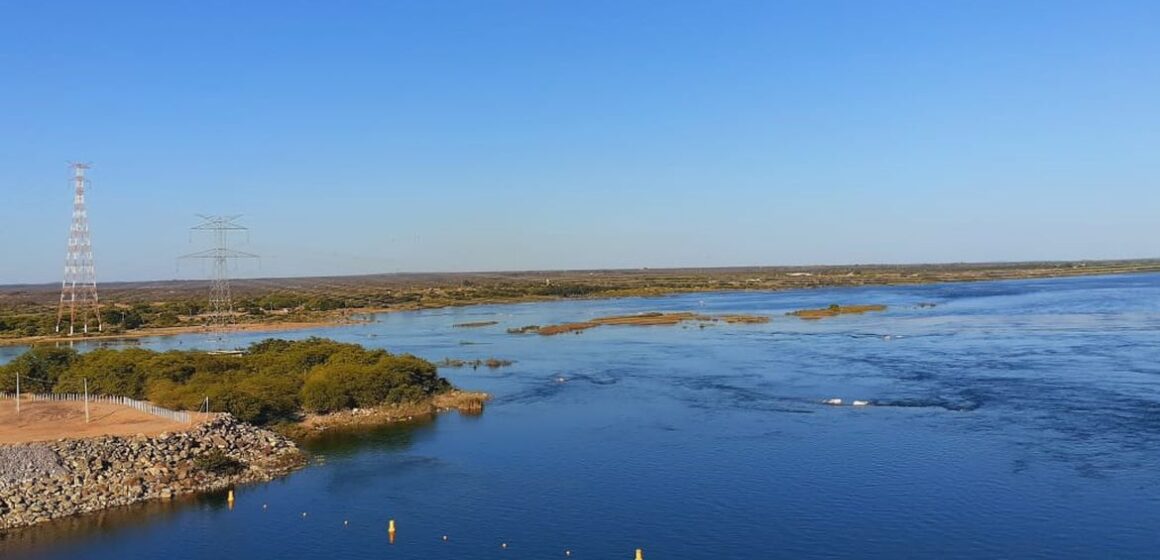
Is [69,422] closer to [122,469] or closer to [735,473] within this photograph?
[122,469]

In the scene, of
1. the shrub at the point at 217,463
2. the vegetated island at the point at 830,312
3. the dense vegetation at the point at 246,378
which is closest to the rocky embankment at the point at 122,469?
the shrub at the point at 217,463

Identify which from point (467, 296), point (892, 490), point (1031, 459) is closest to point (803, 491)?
point (892, 490)

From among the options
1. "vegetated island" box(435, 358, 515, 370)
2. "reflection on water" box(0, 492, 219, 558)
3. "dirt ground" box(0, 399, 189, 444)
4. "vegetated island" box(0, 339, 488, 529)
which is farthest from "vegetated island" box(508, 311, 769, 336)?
"reflection on water" box(0, 492, 219, 558)

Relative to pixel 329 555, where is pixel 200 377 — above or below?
above

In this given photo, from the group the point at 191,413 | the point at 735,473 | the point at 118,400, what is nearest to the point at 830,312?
the point at 735,473

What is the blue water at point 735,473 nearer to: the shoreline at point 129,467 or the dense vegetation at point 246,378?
the shoreline at point 129,467

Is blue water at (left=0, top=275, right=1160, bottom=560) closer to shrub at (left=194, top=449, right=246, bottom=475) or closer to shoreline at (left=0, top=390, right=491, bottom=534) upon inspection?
shoreline at (left=0, top=390, right=491, bottom=534)

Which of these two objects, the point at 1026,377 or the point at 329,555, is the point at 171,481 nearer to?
the point at 329,555
